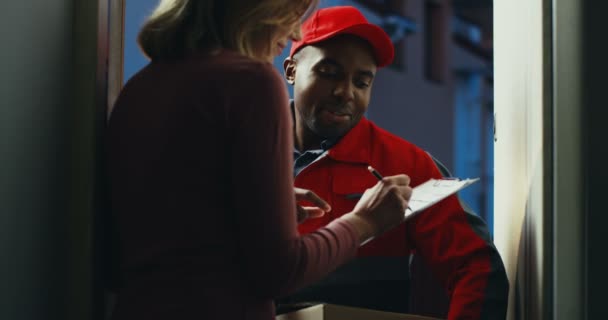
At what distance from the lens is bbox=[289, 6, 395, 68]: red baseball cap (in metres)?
1.73

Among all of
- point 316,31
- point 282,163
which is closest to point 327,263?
point 282,163

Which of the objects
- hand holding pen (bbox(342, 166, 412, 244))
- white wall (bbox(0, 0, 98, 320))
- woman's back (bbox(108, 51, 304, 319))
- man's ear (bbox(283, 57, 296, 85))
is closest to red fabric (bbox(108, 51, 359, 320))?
woman's back (bbox(108, 51, 304, 319))

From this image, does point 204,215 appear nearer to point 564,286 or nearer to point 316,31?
point 564,286

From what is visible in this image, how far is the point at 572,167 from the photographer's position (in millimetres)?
1264

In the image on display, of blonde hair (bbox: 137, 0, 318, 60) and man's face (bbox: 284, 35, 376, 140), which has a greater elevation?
blonde hair (bbox: 137, 0, 318, 60)

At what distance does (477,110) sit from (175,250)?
627 inches

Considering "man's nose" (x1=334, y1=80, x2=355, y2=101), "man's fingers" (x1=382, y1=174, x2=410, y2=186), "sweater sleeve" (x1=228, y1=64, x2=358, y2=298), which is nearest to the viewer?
"sweater sleeve" (x1=228, y1=64, x2=358, y2=298)

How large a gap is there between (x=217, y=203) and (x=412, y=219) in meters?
0.72

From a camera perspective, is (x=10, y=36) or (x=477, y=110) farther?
(x=477, y=110)

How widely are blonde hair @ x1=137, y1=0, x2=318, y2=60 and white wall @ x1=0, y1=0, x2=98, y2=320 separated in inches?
8.5

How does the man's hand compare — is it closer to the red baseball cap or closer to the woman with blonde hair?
the woman with blonde hair

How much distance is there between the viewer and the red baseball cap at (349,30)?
1731 millimetres

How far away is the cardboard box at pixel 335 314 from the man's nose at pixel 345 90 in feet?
1.94

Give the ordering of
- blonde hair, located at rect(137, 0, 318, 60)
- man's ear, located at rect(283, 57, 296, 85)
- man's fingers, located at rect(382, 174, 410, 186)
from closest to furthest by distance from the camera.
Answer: blonde hair, located at rect(137, 0, 318, 60) < man's fingers, located at rect(382, 174, 410, 186) < man's ear, located at rect(283, 57, 296, 85)
